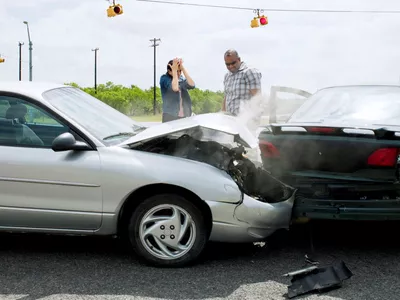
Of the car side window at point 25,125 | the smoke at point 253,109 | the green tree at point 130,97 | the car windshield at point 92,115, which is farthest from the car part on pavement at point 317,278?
the green tree at point 130,97

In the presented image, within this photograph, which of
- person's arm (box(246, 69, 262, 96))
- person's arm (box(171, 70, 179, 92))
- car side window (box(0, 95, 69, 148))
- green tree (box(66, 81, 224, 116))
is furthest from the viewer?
green tree (box(66, 81, 224, 116))

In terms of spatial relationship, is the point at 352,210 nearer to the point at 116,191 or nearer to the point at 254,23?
the point at 116,191

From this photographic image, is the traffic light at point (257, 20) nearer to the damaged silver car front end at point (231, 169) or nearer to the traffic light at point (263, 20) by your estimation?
the traffic light at point (263, 20)

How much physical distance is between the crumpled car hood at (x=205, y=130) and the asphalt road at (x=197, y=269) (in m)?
0.95

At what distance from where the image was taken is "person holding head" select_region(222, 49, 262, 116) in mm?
7512

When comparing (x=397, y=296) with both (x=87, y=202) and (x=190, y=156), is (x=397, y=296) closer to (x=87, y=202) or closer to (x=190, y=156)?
(x=190, y=156)

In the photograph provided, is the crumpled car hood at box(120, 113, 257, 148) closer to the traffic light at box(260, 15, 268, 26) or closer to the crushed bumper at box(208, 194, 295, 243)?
the crushed bumper at box(208, 194, 295, 243)

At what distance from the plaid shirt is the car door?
3436mm

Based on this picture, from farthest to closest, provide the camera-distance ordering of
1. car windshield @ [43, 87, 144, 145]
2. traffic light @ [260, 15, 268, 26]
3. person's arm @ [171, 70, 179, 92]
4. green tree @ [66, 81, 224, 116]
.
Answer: green tree @ [66, 81, 224, 116] < traffic light @ [260, 15, 268, 26] < person's arm @ [171, 70, 179, 92] < car windshield @ [43, 87, 144, 145]

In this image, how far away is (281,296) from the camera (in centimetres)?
383

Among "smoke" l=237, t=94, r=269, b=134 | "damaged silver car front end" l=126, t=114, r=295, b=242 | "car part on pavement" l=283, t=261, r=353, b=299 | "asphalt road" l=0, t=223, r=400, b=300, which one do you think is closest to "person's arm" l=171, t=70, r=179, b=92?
"smoke" l=237, t=94, r=269, b=134

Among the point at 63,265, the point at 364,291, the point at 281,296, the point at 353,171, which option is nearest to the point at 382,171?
the point at 353,171

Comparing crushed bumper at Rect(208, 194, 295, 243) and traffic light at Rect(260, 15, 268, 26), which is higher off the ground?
traffic light at Rect(260, 15, 268, 26)

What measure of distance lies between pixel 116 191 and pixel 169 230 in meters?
0.50
